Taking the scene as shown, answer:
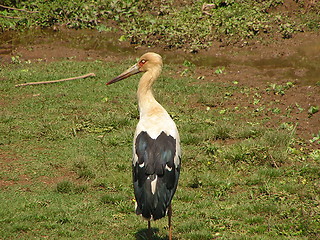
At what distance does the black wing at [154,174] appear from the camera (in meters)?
5.41

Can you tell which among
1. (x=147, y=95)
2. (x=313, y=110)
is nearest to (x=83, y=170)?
(x=147, y=95)

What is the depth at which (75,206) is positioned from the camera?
6.59 m

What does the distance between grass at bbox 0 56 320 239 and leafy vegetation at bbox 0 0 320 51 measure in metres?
2.67

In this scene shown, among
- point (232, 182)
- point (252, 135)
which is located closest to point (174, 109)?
point (252, 135)

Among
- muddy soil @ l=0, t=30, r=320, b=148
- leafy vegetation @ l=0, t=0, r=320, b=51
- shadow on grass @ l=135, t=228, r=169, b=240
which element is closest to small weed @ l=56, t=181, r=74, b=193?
shadow on grass @ l=135, t=228, r=169, b=240

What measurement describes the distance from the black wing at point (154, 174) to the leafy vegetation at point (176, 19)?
7.39 metres

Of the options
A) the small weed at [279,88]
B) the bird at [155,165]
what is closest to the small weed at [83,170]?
the bird at [155,165]

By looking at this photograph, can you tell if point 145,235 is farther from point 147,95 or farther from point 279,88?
point 279,88

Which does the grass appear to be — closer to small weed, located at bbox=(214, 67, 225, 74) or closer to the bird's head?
small weed, located at bbox=(214, 67, 225, 74)

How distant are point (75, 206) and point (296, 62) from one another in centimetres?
742

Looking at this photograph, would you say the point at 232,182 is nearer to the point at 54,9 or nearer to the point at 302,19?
the point at 302,19

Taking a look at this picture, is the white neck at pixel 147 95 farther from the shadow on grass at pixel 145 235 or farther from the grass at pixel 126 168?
the shadow on grass at pixel 145 235

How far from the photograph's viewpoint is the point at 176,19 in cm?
1425

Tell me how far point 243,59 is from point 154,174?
7443mm
